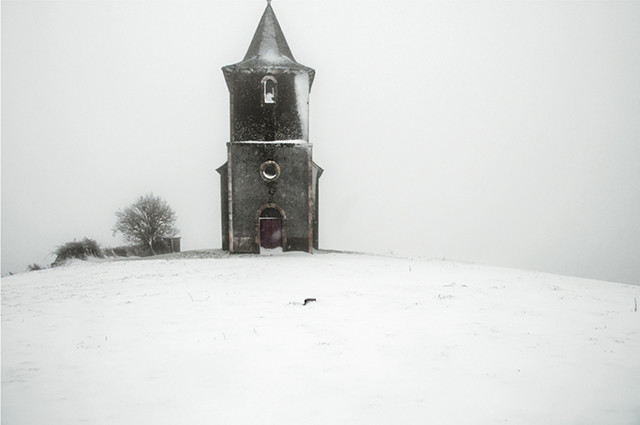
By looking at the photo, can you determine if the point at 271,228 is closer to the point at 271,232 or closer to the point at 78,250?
the point at 271,232

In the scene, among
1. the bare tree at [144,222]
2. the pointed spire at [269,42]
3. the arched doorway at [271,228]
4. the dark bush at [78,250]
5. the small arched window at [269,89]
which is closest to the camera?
the arched doorway at [271,228]

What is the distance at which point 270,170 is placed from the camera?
22.3 meters

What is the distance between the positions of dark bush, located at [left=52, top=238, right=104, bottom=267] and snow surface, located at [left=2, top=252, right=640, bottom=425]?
14.7 meters

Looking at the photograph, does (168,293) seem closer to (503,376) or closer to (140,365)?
(140,365)

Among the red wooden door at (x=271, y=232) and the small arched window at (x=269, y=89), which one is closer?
the red wooden door at (x=271, y=232)

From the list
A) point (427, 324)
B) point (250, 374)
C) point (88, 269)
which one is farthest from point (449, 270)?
point (88, 269)

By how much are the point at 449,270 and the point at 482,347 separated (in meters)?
10.1

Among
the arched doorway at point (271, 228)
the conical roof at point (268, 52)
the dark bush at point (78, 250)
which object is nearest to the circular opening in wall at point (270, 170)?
the arched doorway at point (271, 228)

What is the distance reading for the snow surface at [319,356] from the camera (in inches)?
217

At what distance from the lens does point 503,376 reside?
6.47 meters

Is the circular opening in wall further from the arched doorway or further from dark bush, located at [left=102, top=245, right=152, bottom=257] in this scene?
dark bush, located at [left=102, top=245, right=152, bottom=257]

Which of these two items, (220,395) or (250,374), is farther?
(250,374)

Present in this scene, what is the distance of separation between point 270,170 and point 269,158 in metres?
0.64

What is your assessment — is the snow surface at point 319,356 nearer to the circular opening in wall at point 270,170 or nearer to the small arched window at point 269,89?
the circular opening in wall at point 270,170
